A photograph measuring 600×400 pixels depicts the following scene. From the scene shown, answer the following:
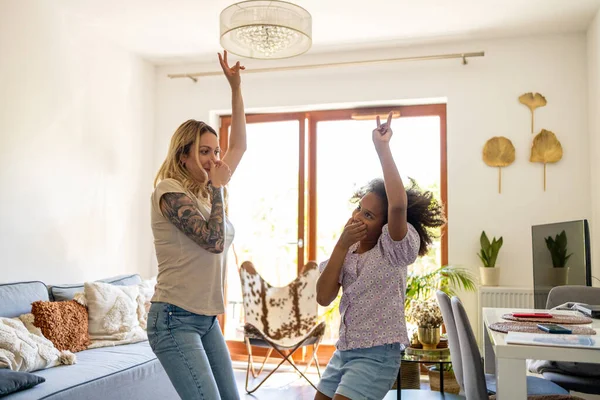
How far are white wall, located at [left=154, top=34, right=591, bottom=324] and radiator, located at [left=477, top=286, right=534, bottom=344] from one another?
23 cm

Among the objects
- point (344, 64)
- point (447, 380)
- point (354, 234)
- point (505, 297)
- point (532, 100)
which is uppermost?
point (344, 64)

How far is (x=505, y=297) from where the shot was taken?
13.7 feet

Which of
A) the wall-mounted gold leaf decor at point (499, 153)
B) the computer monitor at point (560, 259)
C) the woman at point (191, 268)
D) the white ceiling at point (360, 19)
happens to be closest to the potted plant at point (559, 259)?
the computer monitor at point (560, 259)

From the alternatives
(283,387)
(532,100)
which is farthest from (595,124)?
(283,387)

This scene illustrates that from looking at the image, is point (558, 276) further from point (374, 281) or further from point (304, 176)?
point (304, 176)

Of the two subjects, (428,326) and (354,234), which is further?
(428,326)

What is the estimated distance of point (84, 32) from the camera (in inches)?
169

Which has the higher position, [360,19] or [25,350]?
[360,19]

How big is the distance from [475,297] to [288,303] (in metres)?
1.41

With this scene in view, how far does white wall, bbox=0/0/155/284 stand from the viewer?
3631 millimetres

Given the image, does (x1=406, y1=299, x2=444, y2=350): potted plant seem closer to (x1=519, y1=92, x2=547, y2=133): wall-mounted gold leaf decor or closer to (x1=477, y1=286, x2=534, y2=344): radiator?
(x1=477, y1=286, x2=534, y2=344): radiator

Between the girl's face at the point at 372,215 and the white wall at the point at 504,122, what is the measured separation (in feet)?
9.55

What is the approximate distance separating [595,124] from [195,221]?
3.38 meters

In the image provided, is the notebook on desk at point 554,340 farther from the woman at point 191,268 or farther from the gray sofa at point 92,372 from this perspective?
the gray sofa at point 92,372
